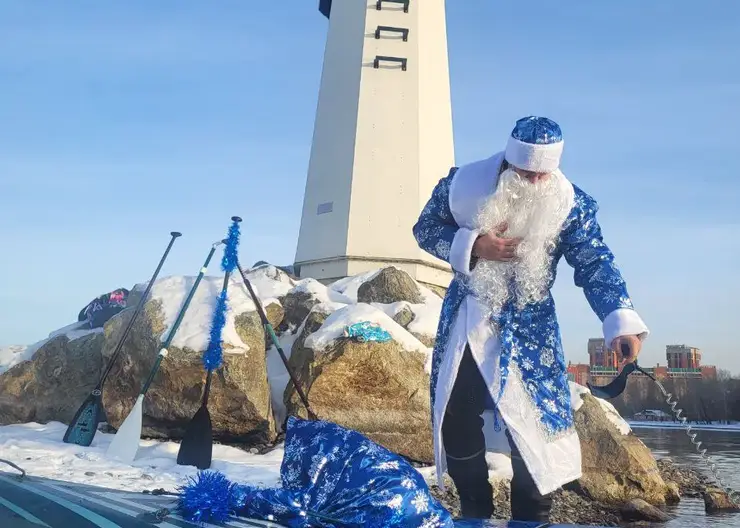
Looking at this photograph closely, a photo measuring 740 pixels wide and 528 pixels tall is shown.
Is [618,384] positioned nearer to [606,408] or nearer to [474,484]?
[474,484]

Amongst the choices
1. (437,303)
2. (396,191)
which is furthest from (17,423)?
(396,191)

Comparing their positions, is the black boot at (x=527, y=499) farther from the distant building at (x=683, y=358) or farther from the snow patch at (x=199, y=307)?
the distant building at (x=683, y=358)

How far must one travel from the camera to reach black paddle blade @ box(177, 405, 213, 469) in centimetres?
508

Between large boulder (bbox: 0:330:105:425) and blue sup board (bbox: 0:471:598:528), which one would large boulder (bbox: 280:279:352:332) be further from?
blue sup board (bbox: 0:471:598:528)

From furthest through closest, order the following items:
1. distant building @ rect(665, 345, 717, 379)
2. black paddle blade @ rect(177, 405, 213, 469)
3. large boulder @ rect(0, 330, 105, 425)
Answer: distant building @ rect(665, 345, 717, 379), large boulder @ rect(0, 330, 105, 425), black paddle blade @ rect(177, 405, 213, 469)

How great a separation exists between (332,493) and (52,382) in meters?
6.59

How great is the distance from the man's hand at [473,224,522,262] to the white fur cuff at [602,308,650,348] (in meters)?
0.39

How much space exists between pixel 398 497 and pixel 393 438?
170 inches

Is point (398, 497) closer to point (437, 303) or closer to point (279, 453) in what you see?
point (279, 453)

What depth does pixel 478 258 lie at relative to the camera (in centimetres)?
236

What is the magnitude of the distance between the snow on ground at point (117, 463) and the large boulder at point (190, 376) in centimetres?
22

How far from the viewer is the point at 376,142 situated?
1098 centimetres

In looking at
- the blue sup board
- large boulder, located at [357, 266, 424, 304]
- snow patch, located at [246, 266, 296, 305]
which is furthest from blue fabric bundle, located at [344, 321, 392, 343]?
the blue sup board

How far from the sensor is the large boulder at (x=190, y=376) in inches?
233
